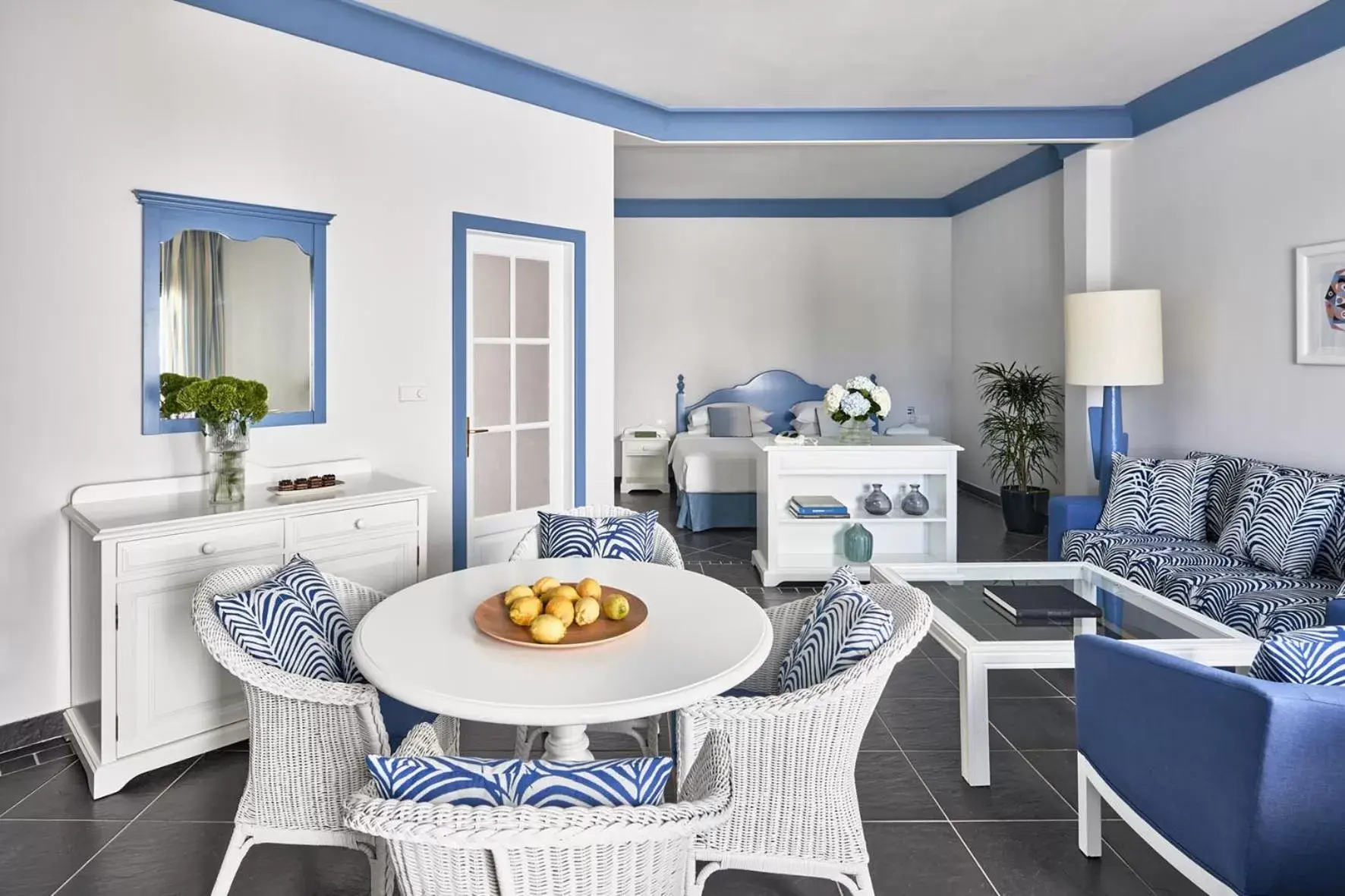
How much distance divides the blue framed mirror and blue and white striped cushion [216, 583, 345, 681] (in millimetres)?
1558

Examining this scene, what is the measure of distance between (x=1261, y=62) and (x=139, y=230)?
17.5 ft

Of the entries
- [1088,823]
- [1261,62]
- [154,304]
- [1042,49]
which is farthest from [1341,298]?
[154,304]

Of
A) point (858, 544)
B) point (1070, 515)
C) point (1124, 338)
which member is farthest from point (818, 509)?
point (1124, 338)

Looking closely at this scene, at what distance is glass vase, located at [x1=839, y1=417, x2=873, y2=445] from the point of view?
17.6ft

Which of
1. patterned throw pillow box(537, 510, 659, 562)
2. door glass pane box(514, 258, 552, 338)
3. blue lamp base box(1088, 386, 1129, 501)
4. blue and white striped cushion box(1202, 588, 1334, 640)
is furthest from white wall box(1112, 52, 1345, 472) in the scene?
door glass pane box(514, 258, 552, 338)

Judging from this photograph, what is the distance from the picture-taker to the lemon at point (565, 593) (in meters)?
2.04

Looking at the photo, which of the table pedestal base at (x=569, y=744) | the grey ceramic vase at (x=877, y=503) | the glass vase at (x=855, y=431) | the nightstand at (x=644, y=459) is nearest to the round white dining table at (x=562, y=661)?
the table pedestal base at (x=569, y=744)

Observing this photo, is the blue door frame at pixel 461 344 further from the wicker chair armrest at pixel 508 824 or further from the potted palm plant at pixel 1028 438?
the potted palm plant at pixel 1028 438

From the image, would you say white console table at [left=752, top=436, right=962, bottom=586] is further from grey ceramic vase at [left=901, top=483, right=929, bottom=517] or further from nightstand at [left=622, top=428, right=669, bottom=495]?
nightstand at [left=622, top=428, right=669, bottom=495]

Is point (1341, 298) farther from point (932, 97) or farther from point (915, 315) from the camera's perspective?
point (915, 315)

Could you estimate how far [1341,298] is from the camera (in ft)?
12.7

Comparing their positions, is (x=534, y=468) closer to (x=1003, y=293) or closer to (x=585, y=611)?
(x=585, y=611)

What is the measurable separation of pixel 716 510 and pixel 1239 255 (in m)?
3.95

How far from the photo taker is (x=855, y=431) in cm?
541
